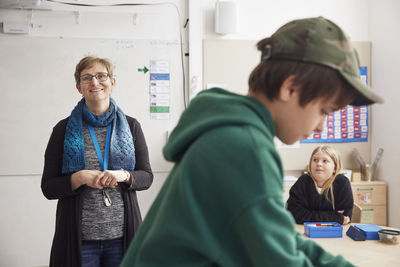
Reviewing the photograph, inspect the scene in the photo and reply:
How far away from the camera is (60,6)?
152 inches

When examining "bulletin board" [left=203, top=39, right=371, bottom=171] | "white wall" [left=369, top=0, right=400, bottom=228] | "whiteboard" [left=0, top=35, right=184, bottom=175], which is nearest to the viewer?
"whiteboard" [left=0, top=35, right=184, bottom=175]

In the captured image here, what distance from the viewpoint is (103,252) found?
6.15 ft

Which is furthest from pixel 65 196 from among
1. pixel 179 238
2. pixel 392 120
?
pixel 392 120

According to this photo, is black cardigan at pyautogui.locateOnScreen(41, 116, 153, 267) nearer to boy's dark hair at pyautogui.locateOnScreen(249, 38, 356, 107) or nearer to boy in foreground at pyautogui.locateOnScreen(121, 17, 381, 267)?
boy in foreground at pyautogui.locateOnScreen(121, 17, 381, 267)

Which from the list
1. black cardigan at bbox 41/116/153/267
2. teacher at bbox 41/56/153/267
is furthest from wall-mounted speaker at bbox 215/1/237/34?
black cardigan at bbox 41/116/153/267

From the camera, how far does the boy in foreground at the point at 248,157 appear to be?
0.62 meters

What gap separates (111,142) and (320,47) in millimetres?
1429

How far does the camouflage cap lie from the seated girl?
1912 millimetres

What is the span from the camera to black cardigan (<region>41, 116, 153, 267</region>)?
5.95ft

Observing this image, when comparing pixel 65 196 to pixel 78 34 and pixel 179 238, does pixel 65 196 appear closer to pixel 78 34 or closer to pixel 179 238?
pixel 179 238

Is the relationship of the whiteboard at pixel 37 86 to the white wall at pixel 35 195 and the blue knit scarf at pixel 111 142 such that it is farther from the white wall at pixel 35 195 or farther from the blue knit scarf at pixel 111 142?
the blue knit scarf at pixel 111 142

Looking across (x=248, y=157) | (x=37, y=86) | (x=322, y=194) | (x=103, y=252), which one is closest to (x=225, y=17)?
(x=37, y=86)

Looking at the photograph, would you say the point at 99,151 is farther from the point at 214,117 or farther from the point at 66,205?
the point at 214,117

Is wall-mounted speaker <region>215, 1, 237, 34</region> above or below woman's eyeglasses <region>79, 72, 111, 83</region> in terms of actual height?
above
